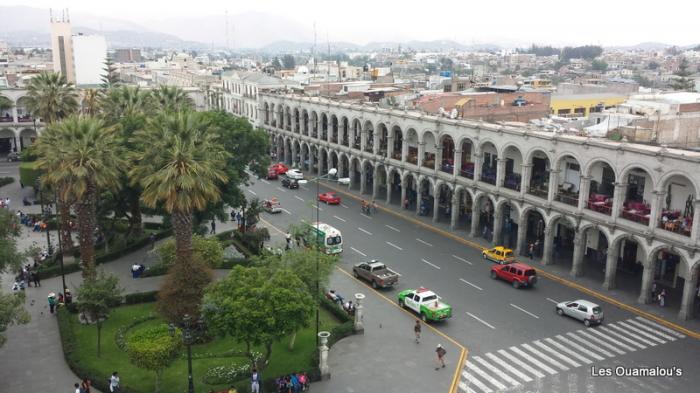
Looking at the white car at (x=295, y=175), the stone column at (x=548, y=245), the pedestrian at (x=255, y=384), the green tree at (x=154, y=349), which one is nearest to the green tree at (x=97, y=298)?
the green tree at (x=154, y=349)

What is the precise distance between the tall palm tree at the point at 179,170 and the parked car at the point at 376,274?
13.7m

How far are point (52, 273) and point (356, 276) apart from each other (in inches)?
948

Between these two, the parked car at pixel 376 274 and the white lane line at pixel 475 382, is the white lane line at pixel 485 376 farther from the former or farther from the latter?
the parked car at pixel 376 274

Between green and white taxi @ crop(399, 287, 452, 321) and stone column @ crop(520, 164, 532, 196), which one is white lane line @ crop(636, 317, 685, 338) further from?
stone column @ crop(520, 164, 532, 196)

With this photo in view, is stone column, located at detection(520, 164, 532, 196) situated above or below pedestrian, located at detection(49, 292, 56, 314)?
above

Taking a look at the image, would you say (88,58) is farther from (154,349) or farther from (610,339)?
(610,339)

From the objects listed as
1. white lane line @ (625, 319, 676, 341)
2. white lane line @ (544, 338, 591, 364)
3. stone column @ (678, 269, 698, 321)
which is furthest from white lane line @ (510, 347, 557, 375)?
stone column @ (678, 269, 698, 321)

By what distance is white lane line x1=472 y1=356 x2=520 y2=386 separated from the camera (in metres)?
33.0

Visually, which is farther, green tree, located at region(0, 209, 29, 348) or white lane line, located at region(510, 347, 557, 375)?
white lane line, located at region(510, 347, 557, 375)

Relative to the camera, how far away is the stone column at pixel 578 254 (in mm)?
47781

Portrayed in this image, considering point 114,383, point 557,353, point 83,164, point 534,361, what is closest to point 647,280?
point 557,353

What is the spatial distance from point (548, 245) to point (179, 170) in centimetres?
3032

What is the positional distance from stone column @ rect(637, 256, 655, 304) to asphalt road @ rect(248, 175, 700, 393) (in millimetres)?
2122

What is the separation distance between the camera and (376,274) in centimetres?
4672
